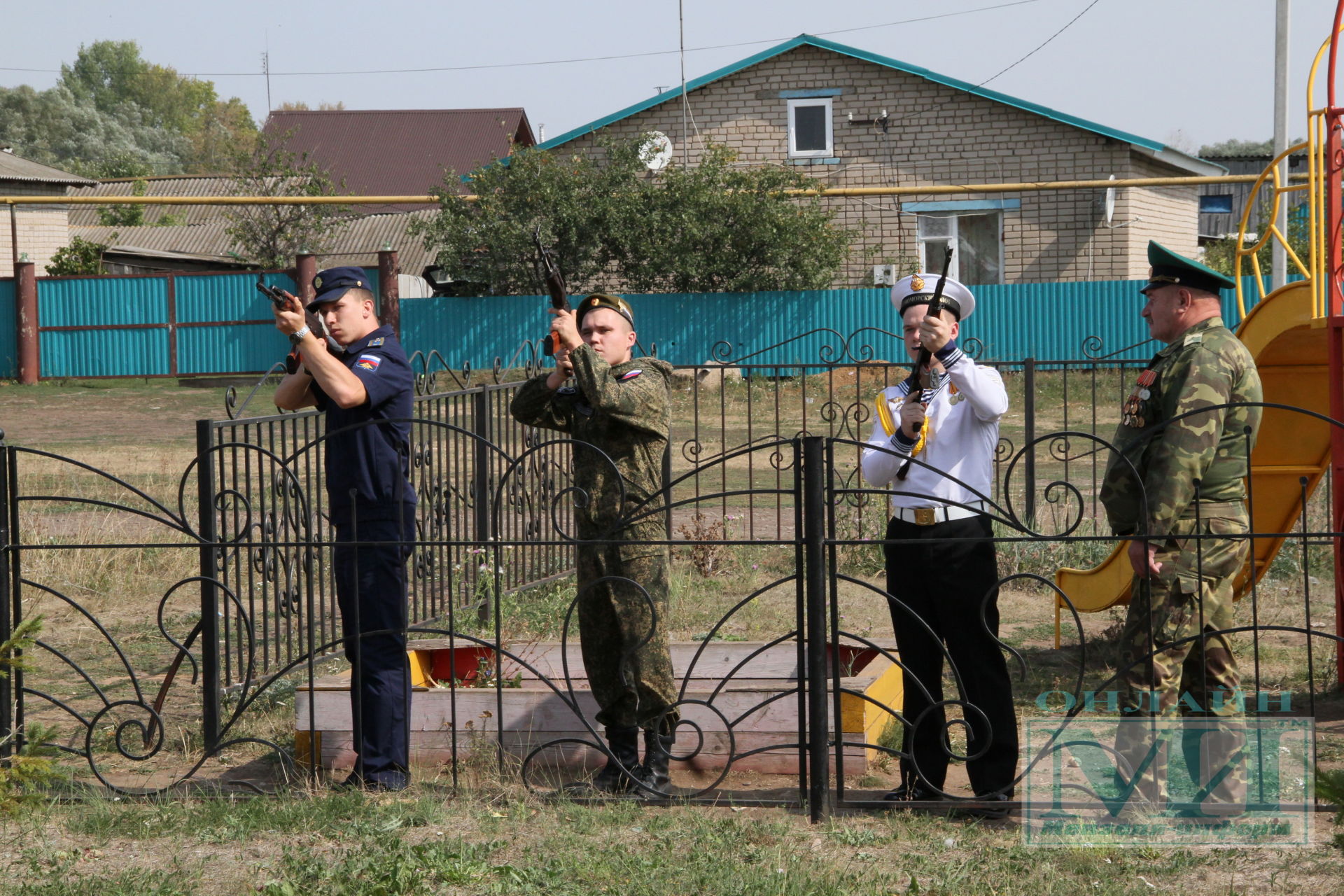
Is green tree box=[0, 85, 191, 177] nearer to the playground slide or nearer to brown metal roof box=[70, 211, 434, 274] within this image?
brown metal roof box=[70, 211, 434, 274]

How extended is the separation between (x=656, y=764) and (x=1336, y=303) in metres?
3.09

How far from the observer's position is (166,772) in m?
4.50

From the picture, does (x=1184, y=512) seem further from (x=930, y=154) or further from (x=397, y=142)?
(x=397, y=142)

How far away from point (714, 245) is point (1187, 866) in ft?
54.4

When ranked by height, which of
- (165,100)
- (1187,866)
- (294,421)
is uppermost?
(165,100)

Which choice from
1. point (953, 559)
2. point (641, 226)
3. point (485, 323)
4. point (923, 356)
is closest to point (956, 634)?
point (953, 559)

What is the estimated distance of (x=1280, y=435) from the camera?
5.43 meters

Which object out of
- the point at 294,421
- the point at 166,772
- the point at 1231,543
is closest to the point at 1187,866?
the point at 1231,543

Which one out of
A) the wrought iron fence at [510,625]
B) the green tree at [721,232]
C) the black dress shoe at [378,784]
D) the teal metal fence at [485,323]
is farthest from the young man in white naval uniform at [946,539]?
the green tree at [721,232]

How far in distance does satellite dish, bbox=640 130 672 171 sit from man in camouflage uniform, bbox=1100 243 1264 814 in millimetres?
17090

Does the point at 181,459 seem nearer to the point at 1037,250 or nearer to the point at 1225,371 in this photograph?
the point at 1225,371

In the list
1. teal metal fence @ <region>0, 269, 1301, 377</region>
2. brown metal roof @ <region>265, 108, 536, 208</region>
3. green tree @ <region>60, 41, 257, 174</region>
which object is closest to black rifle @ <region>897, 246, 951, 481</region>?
teal metal fence @ <region>0, 269, 1301, 377</region>

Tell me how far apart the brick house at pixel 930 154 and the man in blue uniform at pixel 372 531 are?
58.5 feet

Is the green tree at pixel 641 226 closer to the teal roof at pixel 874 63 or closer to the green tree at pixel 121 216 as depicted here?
the teal roof at pixel 874 63
